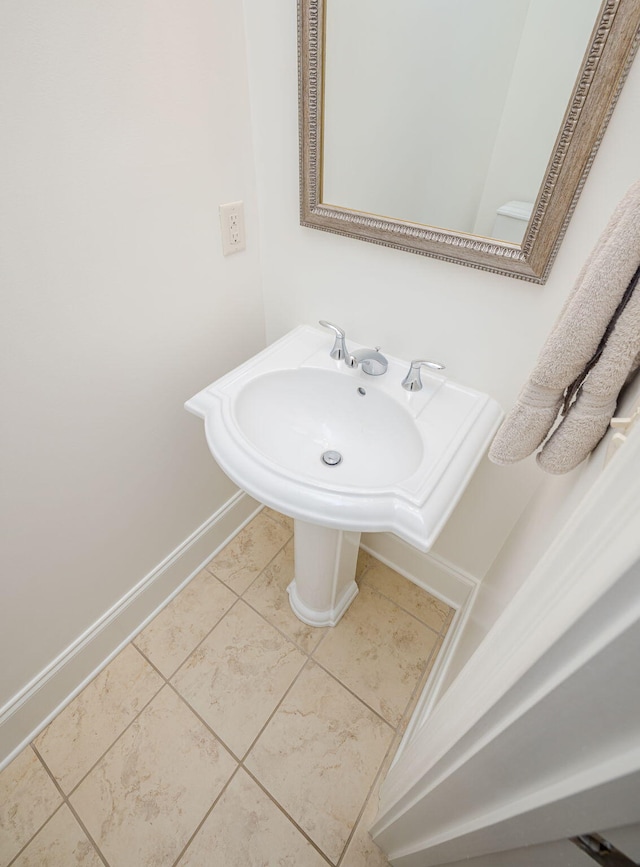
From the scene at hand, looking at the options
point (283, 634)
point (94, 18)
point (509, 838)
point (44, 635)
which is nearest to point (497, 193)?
point (94, 18)

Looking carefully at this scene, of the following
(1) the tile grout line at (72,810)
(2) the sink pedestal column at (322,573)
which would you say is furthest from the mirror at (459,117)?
(1) the tile grout line at (72,810)

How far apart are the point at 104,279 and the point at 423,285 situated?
678mm

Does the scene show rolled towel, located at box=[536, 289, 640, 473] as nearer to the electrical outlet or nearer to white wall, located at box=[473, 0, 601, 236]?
white wall, located at box=[473, 0, 601, 236]

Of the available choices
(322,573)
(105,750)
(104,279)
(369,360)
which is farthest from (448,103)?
(105,750)

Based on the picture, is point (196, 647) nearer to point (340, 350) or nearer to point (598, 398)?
point (340, 350)

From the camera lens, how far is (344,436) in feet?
3.19

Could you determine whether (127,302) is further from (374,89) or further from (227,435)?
(374,89)

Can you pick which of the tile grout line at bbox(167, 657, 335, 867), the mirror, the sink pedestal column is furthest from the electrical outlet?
the tile grout line at bbox(167, 657, 335, 867)

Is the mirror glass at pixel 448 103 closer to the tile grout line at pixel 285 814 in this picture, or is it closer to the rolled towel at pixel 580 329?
the rolled towel at pixel 580 329

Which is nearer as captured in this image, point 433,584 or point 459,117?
point 459,117

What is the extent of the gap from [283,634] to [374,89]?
1461mm

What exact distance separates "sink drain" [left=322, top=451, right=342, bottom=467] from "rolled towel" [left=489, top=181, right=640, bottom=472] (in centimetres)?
44

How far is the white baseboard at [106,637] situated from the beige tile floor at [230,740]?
1.4 inches

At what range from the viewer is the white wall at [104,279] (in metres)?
0.63
